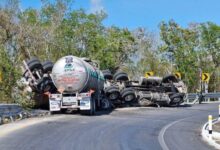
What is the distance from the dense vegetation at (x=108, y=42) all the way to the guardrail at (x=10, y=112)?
54.1 feet

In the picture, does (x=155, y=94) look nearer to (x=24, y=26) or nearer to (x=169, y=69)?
(x=24, y=26)

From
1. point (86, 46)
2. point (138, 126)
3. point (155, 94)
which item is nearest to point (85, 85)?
point (138, 126)

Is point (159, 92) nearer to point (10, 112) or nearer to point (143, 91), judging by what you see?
point (143, 91)

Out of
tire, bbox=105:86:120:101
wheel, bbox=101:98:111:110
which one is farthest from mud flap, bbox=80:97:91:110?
tire, bbox=105:86:120:101

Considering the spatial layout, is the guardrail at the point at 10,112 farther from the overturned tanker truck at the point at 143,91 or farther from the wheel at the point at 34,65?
the overturned tanker truck at the point at 143,91

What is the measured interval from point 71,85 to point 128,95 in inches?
351

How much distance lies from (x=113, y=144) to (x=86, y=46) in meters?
39.5

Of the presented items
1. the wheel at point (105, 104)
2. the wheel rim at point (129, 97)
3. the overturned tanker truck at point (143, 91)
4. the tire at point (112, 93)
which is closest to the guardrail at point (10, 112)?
the wheel at point (105, 104)

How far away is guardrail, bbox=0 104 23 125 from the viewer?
21.2 metres

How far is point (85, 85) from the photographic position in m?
26.3

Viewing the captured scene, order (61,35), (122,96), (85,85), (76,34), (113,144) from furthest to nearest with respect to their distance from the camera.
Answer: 1. (76,34)
2. (61,35)
3. (122,96)
4. (85,85)
5. (113,144)

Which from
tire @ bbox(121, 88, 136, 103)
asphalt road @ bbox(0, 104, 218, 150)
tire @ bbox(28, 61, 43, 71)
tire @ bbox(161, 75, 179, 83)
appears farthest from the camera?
tire @ bbox(161, 75, 179, 83)

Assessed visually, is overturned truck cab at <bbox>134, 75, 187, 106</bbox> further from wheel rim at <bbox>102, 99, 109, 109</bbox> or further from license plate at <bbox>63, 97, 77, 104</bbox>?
license plate at <bbox>63, 97, 77, 104</bbox>

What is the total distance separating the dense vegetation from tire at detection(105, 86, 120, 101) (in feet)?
32.6
